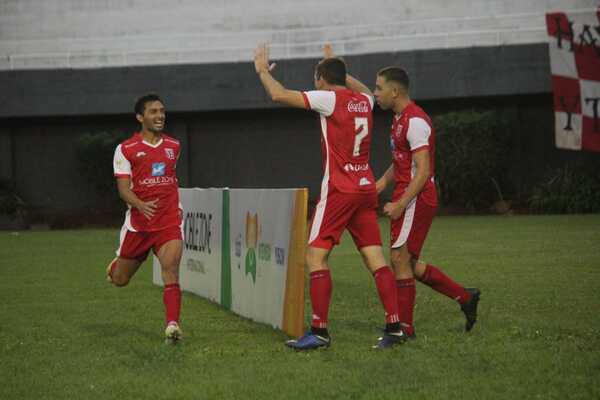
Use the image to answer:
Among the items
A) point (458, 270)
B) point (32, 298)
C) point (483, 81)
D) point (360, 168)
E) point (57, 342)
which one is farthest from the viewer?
point (483, 81)

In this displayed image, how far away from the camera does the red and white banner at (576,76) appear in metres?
27.0

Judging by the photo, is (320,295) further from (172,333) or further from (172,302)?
(172,302)

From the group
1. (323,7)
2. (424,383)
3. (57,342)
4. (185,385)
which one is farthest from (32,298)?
(323,7)

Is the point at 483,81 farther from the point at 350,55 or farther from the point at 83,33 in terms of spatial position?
the point at 83,33

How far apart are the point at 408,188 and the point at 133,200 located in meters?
2.36

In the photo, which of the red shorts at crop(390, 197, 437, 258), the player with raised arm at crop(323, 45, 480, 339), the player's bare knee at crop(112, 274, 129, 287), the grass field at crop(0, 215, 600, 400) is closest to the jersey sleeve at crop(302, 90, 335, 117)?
the player with raised arm at crop(323, 45, 480, 339)

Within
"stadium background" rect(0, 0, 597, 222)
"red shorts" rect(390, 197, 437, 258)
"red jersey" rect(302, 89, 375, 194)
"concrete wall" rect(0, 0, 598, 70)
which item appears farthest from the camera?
"concrete wall" rect(0, 0, 598, 70)

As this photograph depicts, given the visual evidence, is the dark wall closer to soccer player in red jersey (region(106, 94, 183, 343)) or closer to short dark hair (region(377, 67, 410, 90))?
soccer player in red jersey (region(106, 94, 183, 343))

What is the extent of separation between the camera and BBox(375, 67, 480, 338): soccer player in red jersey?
8375 mm

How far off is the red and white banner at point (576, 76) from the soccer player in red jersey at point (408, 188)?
62.8 ft

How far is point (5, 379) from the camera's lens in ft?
24.7

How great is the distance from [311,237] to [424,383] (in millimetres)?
1912

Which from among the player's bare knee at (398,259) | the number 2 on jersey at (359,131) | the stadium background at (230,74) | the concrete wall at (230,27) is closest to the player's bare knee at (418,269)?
the player's bare knee at (398,259)

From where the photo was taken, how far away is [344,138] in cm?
825
